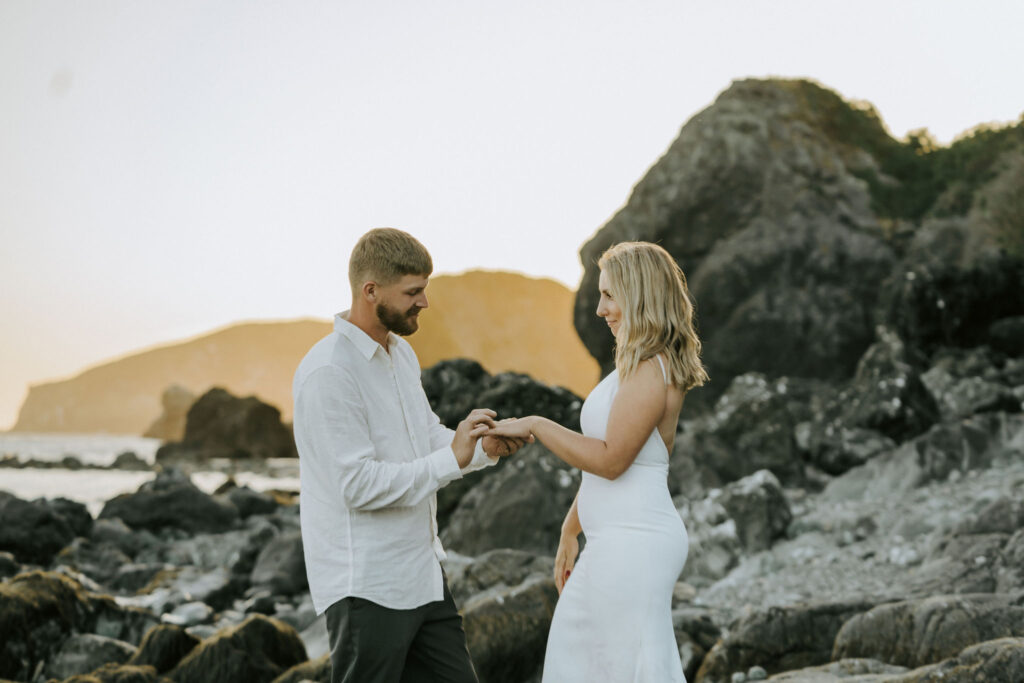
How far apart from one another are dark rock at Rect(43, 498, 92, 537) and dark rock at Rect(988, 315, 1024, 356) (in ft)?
80.9

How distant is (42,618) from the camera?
7.94m

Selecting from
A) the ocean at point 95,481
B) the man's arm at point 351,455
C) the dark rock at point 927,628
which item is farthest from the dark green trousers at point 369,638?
the ocean at point 95,481

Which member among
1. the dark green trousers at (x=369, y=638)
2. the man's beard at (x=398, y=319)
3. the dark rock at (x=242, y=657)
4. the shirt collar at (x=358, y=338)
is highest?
the man's beard at (x=398, y=319)

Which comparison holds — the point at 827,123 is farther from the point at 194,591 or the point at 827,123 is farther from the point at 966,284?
the point at 194,591

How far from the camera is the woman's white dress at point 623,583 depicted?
3506 millimetres

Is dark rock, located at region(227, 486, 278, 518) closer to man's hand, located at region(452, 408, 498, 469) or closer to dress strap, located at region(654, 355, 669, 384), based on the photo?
man's hand, located at region(452, 408, 498, 469)

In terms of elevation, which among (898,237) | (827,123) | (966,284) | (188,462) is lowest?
(188,462)

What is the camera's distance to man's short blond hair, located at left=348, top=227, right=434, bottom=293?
3.72 metres

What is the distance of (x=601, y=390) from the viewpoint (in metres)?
3.81

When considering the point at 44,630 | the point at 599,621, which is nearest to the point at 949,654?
the point at 599,621

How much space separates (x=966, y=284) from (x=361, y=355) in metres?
28.2

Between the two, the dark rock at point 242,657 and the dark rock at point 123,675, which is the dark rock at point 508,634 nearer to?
the dark rock at point 242,657

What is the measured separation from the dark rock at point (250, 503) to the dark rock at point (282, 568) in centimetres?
855

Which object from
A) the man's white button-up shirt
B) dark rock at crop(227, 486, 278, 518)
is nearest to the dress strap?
Answer: the man's white button-up shirt
